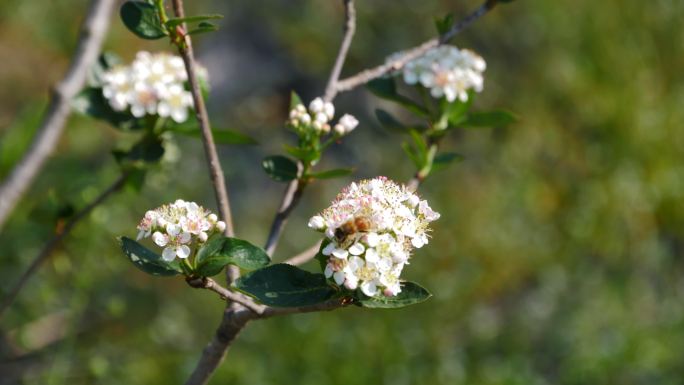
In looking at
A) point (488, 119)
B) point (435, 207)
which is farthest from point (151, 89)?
point (435, 207)

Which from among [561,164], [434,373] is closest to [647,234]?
[561,164]

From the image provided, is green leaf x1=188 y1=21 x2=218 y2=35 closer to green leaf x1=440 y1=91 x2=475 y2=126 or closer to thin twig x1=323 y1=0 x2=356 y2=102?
thin twig x1=323 y1=0 x2=356 y2=102

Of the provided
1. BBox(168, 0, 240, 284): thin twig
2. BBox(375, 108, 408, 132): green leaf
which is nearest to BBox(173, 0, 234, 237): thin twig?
BBox(168, 0, 240, 284): thin twig

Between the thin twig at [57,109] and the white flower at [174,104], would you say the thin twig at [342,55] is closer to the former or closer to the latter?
the white flower at [174,104]

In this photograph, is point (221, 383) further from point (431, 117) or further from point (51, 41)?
point (51, 41)

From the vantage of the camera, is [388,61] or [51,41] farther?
[51,41]
